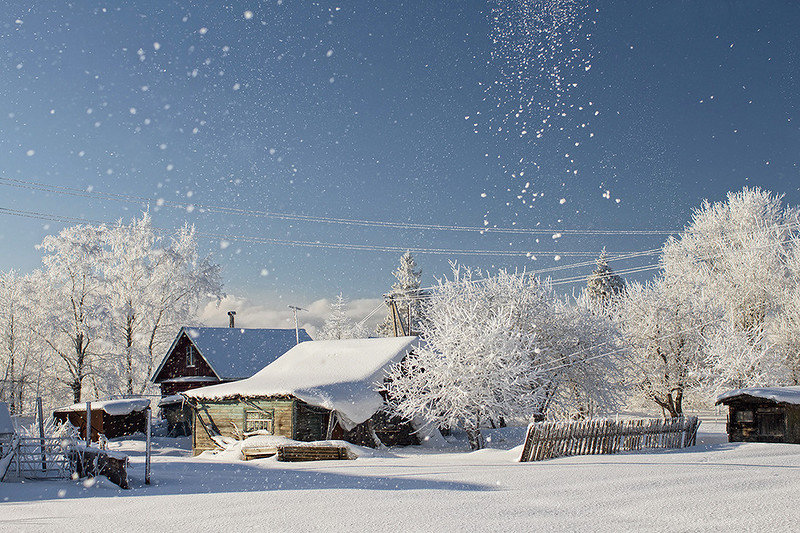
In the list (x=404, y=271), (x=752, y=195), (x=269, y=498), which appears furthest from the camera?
(x=404, y=271)

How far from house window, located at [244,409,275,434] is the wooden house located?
12.8m

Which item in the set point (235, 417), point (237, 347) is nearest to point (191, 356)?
point (237, 347)

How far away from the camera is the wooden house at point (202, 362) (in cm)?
4062

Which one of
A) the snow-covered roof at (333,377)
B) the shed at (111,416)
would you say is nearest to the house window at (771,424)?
the snow-covered roof at (333,377)

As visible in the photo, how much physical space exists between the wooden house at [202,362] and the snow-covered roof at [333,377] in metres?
9.10

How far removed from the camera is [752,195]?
1801 inches

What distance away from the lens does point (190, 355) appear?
4250 cm

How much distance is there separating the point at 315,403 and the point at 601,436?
455 inches

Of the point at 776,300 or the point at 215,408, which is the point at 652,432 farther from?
the point at 776,300

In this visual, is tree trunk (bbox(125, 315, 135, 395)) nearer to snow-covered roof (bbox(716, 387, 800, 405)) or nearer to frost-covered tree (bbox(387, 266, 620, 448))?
frost-covered tree (bbox(387, 266, 620, 448))

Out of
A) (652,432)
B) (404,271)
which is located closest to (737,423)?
(652,432)

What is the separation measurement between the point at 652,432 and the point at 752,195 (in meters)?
30.7

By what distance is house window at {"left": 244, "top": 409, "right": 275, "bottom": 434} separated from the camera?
27.3 m

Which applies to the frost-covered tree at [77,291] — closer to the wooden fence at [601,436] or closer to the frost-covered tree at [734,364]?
the wooden fence at [601,436]
